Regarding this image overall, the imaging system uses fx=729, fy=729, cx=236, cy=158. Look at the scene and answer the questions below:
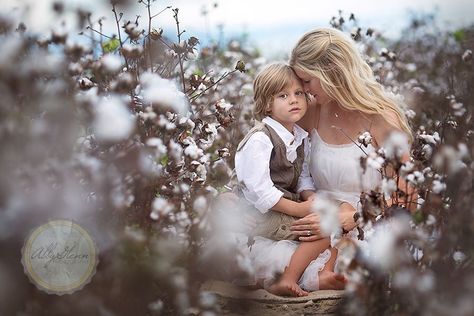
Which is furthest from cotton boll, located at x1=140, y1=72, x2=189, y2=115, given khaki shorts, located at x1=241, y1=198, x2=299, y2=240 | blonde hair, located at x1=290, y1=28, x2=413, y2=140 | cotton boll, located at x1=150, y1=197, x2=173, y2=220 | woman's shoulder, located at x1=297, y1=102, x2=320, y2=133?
woman's shoulder, located at x1=297, y1=102, x2=320, y2=133

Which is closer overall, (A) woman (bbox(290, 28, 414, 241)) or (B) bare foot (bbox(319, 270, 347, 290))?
(B) bare foot (bbox(319, 270, 347, 290))

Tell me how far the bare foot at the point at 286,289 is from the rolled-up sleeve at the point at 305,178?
59cm

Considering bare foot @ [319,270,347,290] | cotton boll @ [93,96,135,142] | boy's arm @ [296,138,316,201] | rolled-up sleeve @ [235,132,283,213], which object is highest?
cotton boll @ [93,96,135,142]

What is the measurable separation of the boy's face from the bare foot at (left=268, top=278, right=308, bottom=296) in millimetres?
794

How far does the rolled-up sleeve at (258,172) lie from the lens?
3.34 m

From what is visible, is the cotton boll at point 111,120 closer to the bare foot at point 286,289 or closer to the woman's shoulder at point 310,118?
the bare foot at point 286,289

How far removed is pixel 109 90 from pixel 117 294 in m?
0.99

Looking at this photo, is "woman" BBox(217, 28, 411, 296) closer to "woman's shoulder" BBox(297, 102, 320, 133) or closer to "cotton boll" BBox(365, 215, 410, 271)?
"woman's shoulder" BBox(297, 102, 320, 133)

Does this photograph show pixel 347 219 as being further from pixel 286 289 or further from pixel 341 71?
pixel 341 71

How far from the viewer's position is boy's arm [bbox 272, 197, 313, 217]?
339 cm

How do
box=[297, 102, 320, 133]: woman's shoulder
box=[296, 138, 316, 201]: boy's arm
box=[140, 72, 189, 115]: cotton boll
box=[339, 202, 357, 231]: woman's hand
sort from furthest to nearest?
1. box=[297, 102, 320, 133]: woman's shoulder
2. box=[296, 138, 316, 201]: boy's arm
3. box=[339, 202, 357, 231]: woman's hand
4. box=[140, 72, 189, 115]: cotton boll

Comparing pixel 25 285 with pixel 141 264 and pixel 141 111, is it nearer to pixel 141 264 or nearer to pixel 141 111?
pixel 141 264

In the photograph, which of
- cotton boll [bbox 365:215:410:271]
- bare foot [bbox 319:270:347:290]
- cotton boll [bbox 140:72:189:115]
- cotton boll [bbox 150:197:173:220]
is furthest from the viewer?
bare foot [bbox 319:270:347:290]

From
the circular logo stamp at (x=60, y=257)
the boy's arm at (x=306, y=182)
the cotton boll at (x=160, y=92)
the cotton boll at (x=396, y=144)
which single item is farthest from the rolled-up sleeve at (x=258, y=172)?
the circular logo stamp at (x=60, y=257)
